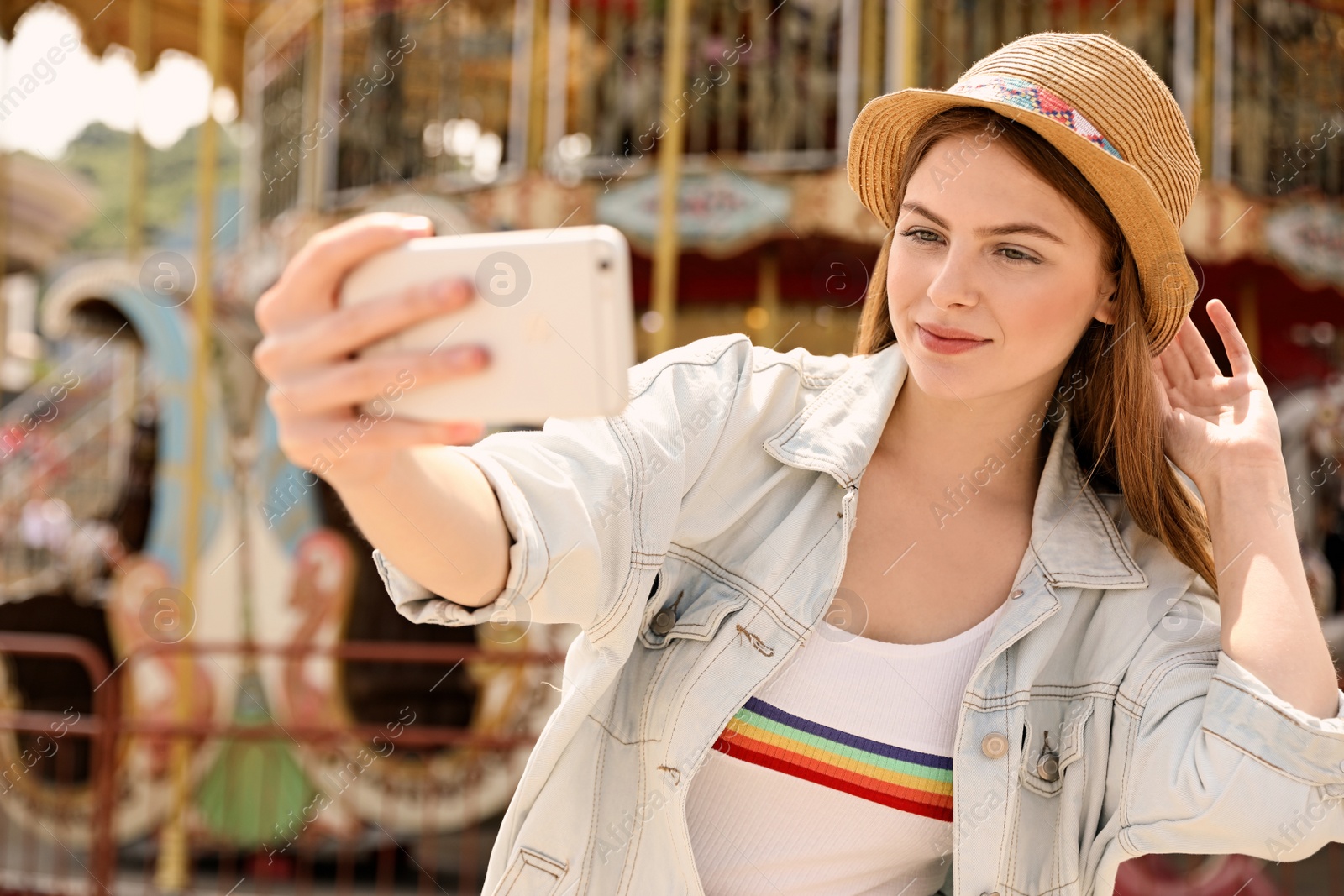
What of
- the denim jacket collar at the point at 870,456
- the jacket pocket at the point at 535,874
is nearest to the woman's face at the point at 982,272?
the denim jacket collar at the point at 870,456

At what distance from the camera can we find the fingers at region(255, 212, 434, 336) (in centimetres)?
93

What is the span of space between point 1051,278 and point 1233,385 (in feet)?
1.62

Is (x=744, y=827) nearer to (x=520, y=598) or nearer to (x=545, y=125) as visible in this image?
(x=520, y=598)

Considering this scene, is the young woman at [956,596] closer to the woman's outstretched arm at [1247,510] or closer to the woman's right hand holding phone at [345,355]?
the woman's outstretched arm at [1247,510]

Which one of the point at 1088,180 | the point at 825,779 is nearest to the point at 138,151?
the point at 1088,180

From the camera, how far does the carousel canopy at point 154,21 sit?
24.9ft

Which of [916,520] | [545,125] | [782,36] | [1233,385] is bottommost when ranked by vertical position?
[916,520]

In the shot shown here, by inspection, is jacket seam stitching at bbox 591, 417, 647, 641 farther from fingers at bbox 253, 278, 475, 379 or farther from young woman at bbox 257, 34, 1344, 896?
fingers at bbox 253, 278, 475, 379

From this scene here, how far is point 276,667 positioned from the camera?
620cm

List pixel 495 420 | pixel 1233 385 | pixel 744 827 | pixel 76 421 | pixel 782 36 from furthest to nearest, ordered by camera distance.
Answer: pixel 76 421 → pixel 782 36 → pixel 1233 385 → pixel 744 827 → pixel 495 420

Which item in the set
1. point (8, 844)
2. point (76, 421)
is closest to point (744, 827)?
point (8, 844)

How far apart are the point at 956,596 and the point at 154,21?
830 centimetres

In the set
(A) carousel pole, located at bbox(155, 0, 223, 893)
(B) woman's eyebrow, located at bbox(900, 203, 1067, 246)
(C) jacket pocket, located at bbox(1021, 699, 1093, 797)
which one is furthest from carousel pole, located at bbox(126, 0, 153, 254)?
(C) jacket pocket, located at bbox(1021, 699, 1093, 797)

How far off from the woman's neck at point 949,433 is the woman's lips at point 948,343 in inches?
5.6
